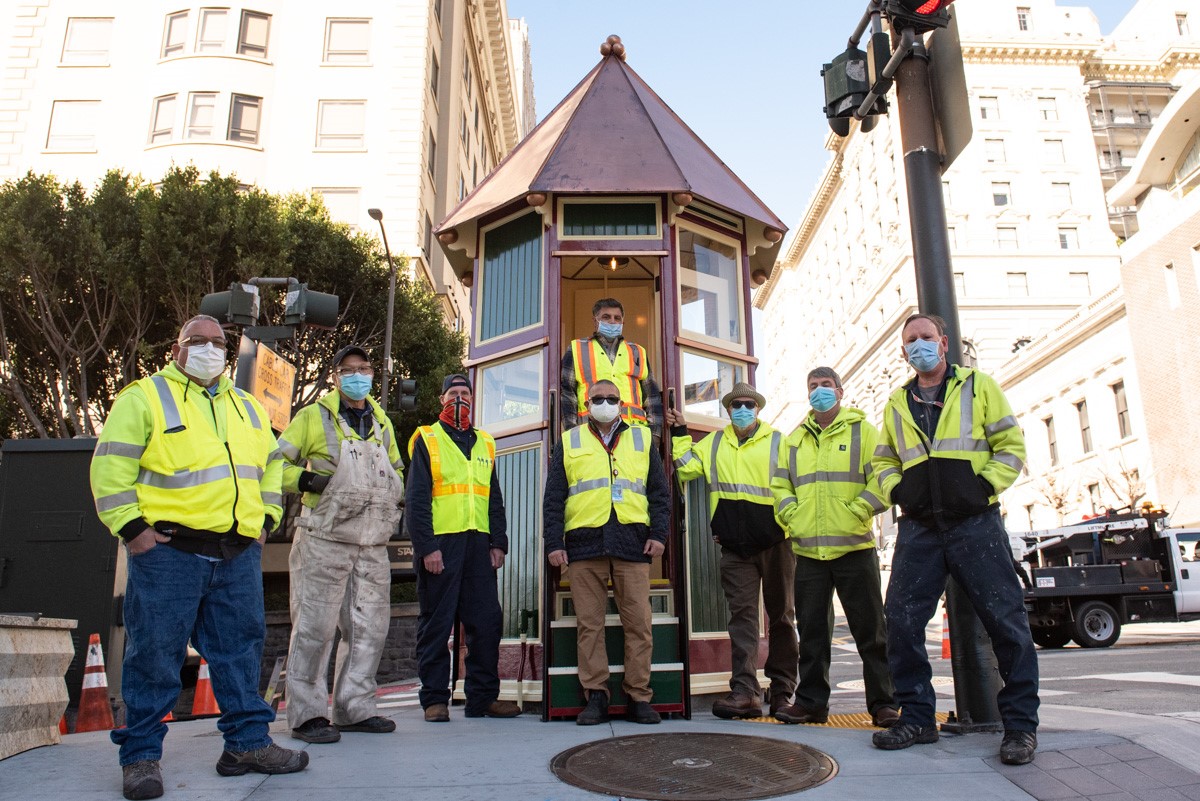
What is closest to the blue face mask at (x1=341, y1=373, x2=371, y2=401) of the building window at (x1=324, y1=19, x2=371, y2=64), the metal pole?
the metal pole

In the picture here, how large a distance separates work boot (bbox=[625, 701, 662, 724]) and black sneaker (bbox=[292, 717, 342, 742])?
68.1 inches

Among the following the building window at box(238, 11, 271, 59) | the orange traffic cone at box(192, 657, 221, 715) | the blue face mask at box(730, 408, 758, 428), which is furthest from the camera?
the building window at box(238, 11, 271, 59)

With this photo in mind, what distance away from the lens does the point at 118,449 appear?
13.1 feet

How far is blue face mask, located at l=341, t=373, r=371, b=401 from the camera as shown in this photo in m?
5.66

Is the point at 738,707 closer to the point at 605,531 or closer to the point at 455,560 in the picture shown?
the point at 605,531

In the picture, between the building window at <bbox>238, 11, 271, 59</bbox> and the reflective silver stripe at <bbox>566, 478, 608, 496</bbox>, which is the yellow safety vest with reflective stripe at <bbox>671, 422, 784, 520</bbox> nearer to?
the reflective silver stripe at <bbox>566, 478, 608, 496</bbox>

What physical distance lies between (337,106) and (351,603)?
28622 mm

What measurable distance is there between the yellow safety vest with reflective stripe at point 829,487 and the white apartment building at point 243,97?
23.9 meters

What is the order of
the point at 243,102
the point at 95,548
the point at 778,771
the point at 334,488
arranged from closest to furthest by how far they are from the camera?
the point at 778,771 → the point at 334,488 → the point at 95,548 → the point at 243,102

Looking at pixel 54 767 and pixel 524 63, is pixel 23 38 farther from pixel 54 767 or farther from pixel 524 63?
pixel 524 63

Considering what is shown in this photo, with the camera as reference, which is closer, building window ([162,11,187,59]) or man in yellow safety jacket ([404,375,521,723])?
man in yellow safety jacket ([404,375,521,723])

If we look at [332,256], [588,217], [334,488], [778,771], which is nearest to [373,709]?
[334,488]

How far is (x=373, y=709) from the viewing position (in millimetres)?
5465

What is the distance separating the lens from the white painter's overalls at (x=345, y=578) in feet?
17.2
